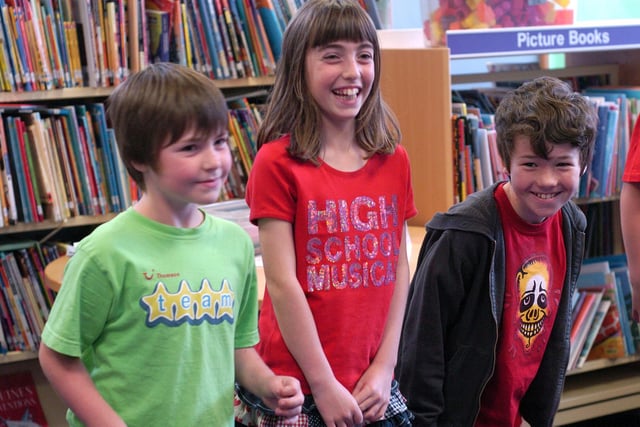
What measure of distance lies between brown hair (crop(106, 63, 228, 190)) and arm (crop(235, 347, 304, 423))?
12.7 inches

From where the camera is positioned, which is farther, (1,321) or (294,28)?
(1,321)

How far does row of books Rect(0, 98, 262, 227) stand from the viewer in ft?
8.96

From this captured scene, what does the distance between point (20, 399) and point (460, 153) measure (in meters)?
1.63

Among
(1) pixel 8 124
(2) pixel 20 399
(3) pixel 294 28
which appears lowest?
(2) pixel 20 399

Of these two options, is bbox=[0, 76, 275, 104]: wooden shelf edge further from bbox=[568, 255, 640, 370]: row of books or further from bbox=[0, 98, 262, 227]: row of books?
bbox=[568, 255, 640, 370]: row of books

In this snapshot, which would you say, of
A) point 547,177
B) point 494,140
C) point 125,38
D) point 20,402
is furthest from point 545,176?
point 20,402

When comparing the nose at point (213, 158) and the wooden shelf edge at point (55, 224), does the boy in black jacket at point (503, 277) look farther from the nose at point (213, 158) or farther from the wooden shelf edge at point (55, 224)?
the wooden shelf edge at point (55, 224)

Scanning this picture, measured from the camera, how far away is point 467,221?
1740 mm

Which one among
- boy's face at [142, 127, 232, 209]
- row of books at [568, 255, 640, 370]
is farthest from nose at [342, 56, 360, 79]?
row of books at [568, 255, 640, 370]

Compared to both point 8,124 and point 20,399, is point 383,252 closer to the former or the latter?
point 8,124

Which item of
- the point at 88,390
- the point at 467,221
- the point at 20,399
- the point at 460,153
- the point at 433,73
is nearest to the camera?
the point at 88,390

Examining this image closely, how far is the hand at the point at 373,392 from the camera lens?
1.53m

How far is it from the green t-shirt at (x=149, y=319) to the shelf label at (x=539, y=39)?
150 cm

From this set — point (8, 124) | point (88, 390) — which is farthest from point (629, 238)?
point (8, 124)
